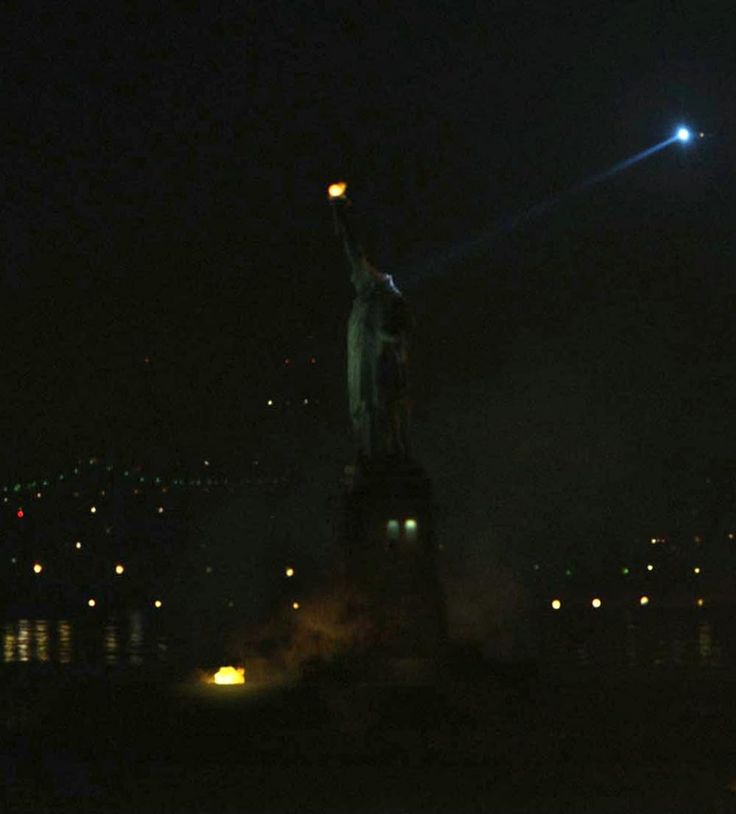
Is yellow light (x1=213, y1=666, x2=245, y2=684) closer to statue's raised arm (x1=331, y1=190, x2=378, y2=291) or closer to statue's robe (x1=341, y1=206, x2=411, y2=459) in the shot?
statue's robe (x1=341, y1=206, x2=411, y2=459)

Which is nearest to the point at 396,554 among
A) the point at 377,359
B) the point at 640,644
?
the point at 377,359

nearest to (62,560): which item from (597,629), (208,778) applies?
(597,629)

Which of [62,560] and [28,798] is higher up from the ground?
[62,560]

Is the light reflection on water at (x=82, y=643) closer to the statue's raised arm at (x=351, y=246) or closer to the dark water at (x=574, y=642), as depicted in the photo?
the dark water at (x=574, y=642)

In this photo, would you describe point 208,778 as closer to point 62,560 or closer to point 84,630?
point 84,630

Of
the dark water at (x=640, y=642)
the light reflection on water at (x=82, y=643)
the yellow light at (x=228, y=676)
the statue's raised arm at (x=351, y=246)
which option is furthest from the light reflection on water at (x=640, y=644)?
the light reflection on water at (x=82, y=643)

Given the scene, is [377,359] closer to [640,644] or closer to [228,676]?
[228,676]
